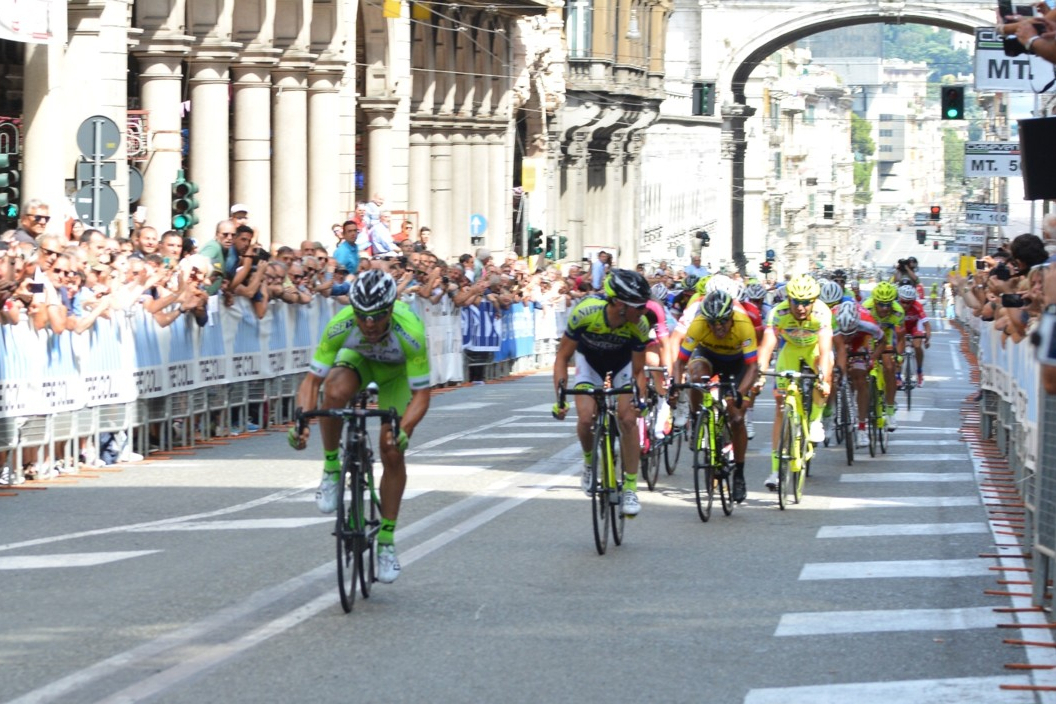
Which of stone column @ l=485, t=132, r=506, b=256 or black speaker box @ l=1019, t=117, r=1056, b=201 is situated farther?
stone column @ l=485, t=132, r=506, b=256

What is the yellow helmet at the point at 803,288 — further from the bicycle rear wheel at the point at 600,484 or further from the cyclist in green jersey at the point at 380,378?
the cyclist in green jersey at the point at 380,378

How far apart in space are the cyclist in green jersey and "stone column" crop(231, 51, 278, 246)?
25.1 m

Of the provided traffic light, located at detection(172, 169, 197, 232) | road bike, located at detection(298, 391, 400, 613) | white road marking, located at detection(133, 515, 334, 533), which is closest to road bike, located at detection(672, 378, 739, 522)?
white road marking, located at detection(133, 515, 334, 533)

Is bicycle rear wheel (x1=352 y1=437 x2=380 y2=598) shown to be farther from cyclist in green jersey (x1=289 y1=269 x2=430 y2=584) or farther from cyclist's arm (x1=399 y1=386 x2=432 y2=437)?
cyclist's arm (x1=399 y1=386 x2=432 y2=437)

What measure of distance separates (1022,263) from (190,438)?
7.99m

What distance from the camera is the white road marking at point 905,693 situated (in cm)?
874

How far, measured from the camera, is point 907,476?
64.1ft

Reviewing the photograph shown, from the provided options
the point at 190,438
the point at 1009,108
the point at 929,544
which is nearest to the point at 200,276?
the point at 190,438

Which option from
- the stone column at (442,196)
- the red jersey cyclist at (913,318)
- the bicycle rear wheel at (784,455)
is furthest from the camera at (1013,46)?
the stone column at (442,196)

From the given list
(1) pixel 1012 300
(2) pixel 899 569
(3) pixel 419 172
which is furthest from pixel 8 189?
(3) pixel 419 172

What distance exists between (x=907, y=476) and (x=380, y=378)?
9.06 meters

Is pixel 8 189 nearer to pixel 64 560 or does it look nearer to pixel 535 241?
pixel 64 560

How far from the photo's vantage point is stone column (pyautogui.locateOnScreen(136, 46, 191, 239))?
107 feet

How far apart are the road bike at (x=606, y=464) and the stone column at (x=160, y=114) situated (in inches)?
782
